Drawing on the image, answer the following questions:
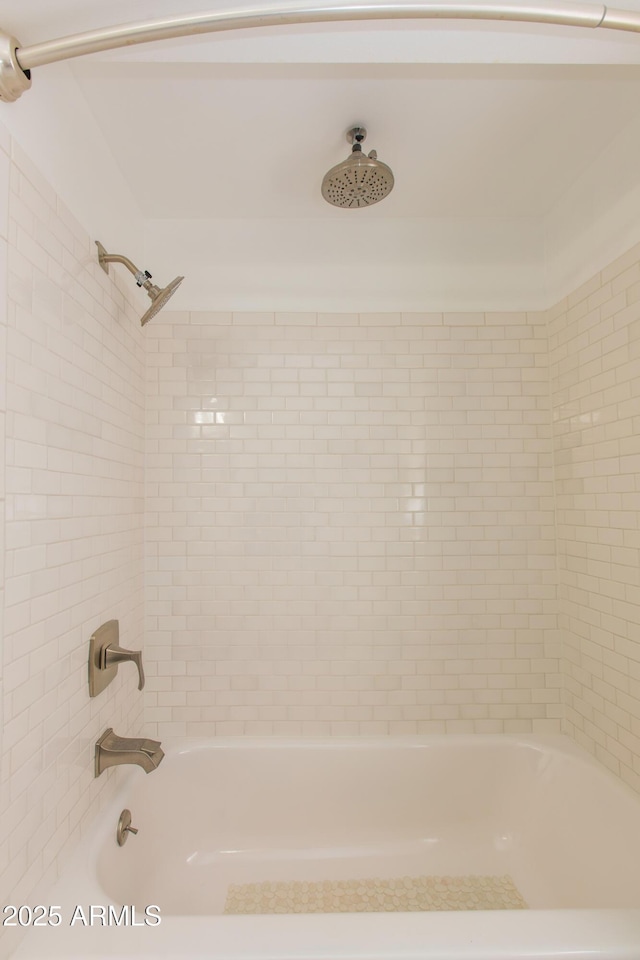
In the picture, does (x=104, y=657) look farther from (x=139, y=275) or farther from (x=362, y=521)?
(x=139, y=275)

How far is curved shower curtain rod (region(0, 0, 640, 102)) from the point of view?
0.79 metres

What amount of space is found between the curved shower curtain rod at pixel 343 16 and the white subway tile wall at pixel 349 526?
109 centimetres

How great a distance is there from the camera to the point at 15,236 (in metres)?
0.99

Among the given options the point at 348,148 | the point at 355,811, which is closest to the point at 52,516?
the point at 348,148

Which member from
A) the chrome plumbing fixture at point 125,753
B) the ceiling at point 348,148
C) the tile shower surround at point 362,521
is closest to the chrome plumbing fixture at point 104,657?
the chrome plumbing fixture at point 125,753

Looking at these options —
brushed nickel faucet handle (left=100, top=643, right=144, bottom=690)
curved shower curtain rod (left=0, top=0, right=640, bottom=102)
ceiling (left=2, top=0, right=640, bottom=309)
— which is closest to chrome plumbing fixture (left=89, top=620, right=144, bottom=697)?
brushed nickel faucet handle (left=100, top=643, right=144, bottom=690)

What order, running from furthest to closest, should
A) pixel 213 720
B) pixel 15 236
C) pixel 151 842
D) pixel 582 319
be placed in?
pixel 213 720
pixel 582 319
pixel 151 842
pixel 15 236

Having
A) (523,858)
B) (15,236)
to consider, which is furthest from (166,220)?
(523,858)

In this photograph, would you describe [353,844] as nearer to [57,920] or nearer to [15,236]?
[57,920]

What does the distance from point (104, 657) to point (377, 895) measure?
3.73 feet

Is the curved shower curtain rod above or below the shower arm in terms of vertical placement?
above

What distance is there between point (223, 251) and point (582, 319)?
1.32m

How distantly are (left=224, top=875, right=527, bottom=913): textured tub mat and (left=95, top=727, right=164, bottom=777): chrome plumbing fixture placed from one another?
22.3 inches

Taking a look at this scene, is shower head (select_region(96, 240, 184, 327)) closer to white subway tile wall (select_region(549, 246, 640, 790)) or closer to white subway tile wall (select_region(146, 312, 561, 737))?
white subway tile wall (select_region(146, 312, 561, 737))
